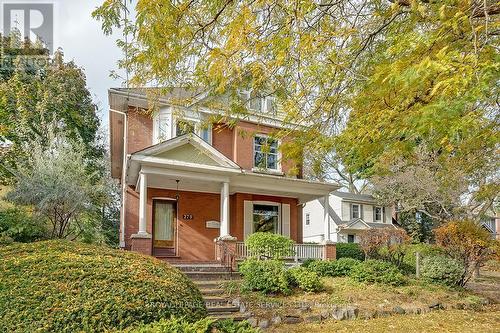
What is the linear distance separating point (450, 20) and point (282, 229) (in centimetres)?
1493

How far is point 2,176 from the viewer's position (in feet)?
54.0

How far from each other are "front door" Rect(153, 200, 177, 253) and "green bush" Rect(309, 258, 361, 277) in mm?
5723

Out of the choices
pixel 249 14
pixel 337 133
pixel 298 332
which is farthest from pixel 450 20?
pixel 298 332

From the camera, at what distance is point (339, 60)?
6.14m

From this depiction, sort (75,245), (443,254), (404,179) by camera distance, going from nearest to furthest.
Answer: (75,245) < (443,254) < (404,179)

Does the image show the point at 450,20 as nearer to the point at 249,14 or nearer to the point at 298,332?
the point at 249,14

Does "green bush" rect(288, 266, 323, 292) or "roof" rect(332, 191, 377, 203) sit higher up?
"roof" rect(332, 191, 377, 203)

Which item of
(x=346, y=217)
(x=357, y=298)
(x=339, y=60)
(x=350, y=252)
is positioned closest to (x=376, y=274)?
(x=357, y=298)

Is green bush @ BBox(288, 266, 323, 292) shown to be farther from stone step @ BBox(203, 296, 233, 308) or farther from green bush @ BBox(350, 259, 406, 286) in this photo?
stone step @ BBox(203, 296, 233, 308)

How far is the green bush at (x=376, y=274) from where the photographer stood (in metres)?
13.6

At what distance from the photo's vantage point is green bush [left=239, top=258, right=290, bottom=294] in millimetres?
11500

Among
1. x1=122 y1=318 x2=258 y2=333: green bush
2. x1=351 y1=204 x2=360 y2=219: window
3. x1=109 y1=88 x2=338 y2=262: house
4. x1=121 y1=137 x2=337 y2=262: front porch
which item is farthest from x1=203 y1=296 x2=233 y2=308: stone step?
x1=351 y1=204 x2=360 y2=219: window

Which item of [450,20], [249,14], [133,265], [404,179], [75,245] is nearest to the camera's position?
[450,20]

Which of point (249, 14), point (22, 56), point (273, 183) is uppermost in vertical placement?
point (22, 56)
